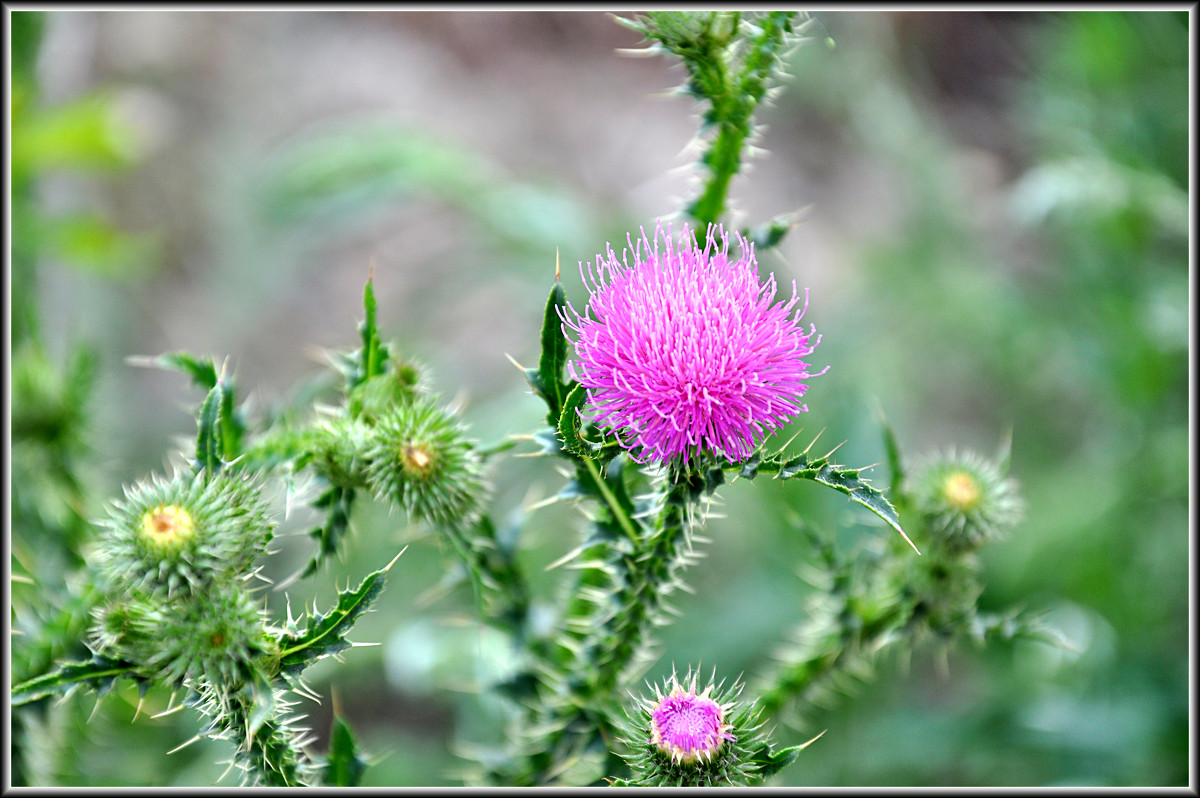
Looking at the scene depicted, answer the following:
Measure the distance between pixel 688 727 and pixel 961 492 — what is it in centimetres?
111

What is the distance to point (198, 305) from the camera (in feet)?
19.0

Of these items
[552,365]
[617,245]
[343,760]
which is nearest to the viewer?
[552,365]

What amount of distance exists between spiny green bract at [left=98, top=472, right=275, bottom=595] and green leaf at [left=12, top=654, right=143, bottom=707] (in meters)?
0.16

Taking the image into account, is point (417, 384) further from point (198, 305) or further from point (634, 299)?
point (198, 305)

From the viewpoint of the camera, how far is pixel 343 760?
1949 millimetres

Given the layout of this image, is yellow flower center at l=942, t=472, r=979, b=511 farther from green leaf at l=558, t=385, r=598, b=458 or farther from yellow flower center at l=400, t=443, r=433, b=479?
yellow flower center at l=400, t=443, r=433, b=479

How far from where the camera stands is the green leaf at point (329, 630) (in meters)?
1.70

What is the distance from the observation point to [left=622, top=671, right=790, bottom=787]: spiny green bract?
1.68 metres

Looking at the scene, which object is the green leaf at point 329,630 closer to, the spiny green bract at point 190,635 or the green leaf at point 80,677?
the spiny green bract at point 190,635

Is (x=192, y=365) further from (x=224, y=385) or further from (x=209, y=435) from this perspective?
(x=209, y=435)

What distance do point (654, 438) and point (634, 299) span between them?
0.31 m

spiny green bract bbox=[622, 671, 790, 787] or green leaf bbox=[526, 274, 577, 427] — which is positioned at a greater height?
green leaf bbox=[526, 274, 577, 427]

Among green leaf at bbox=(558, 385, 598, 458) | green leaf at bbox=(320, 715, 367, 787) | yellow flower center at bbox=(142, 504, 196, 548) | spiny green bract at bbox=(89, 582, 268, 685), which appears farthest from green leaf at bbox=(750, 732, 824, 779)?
yellow flower center at bbox=(142, 504, 196, 548)

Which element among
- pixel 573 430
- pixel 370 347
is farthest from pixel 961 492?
pixel 370 347
